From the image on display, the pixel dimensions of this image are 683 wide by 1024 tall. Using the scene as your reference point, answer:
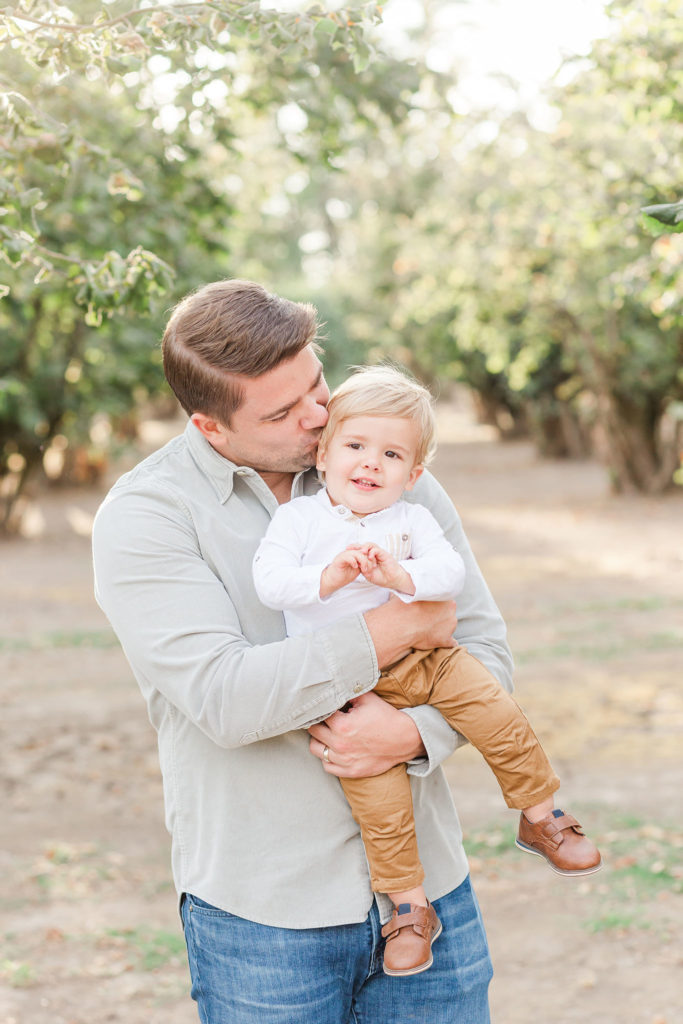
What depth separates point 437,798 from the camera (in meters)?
2.45

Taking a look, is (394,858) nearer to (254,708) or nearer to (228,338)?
(254,708)

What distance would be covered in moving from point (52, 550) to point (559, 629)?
29.0ft

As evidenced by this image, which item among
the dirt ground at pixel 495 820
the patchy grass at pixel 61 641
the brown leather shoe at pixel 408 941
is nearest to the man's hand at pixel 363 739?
the brown leather shoe at pixel 408 941

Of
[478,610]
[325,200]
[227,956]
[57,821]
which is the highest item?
[478,610]

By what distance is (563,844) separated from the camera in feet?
8.25

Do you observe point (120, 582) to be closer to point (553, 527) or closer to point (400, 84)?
point (400, 84)

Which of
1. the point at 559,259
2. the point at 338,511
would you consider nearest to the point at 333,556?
the point at 338,511

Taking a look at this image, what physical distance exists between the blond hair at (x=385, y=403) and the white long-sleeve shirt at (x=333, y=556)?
5.8 inches

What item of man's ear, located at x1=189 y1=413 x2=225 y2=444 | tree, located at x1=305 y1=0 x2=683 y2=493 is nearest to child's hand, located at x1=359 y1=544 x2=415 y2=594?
man's ear, located at x1=189 y1=413 x2=225 y2=444

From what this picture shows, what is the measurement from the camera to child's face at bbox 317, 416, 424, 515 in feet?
7.88

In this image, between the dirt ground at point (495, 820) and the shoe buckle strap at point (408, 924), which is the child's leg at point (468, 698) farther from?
the dirt ground at point (495, 820)

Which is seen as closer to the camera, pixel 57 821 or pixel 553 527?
pixel 57 821

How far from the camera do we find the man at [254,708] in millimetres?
2113

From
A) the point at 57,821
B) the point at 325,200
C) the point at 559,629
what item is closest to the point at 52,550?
the point at 559,629
